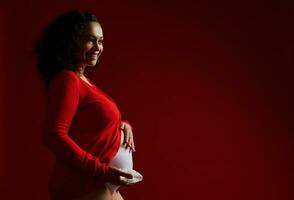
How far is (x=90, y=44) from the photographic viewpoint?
4.61ft

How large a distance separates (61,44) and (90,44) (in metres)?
0.09

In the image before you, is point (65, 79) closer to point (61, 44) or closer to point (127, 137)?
point (61, 44)

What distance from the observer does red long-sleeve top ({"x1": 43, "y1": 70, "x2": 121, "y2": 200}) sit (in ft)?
4.10

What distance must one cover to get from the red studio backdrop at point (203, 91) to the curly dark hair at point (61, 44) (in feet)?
2.56

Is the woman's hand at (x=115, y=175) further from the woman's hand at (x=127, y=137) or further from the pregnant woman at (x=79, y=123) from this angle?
the woman's hand at (x=127, y=137)

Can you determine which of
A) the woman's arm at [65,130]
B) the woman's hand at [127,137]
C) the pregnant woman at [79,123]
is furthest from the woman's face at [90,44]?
the woman's hand at [127,137]

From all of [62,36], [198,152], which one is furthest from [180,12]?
[62,36]

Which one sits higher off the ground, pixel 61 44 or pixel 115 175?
pixel 61 44

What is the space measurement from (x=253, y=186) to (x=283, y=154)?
219 millimetres

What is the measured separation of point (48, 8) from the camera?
2174 millimetres

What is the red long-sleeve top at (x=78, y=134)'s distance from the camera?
49.2 inches

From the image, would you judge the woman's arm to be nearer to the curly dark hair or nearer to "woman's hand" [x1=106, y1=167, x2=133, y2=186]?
"woman's hand" [x1=106, y1=167, x2=133, y2=186]

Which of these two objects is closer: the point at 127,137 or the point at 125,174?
the point at 125,174

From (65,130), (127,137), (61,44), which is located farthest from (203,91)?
(65,130)
